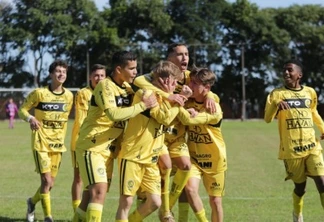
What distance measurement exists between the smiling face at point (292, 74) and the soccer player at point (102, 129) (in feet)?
8.75

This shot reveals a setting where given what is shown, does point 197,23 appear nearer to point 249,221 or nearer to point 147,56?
point 147,56

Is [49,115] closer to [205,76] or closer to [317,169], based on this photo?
[205,76]

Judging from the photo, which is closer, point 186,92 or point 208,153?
point 186,92

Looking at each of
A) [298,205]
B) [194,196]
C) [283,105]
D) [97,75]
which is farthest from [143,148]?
[298,205]

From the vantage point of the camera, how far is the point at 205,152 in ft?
26.6

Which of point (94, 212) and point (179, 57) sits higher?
point (179, 57)

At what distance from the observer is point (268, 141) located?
2789cm

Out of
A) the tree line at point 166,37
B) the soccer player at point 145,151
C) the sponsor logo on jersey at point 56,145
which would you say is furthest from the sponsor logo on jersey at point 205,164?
the tree line at point 166,37

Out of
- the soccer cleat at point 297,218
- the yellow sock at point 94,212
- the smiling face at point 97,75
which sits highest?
the smiling face at point 97,75

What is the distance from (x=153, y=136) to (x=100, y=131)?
613 millimetres

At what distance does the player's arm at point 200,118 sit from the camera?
7.48m

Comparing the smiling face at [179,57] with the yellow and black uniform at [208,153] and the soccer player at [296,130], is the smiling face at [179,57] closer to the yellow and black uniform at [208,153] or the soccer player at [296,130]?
the yellow and black uniform at [208,153]

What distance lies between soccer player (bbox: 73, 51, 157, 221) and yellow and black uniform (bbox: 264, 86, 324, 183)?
260 cm

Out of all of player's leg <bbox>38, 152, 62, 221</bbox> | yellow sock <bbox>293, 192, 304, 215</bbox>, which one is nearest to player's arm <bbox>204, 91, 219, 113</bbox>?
yellow sock <bbox>293, 192, 304, 215</bbox>
